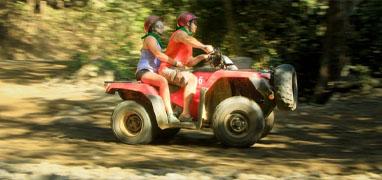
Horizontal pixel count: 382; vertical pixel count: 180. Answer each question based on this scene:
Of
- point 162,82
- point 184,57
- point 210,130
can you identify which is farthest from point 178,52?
point 210,130

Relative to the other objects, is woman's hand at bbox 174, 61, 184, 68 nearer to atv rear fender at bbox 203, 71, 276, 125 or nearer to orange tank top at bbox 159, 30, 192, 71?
orange tank top at bbox 159, 30, 192, 71

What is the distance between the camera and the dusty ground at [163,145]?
19.9 ft

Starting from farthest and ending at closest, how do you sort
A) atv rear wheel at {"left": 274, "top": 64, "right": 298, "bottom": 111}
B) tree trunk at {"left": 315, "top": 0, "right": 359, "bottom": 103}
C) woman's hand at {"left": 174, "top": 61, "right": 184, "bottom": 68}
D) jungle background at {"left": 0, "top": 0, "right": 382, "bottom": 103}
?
jungle background at {"left": 0, "top": 0, "right": 382, "bottom": 103} → tree trunk at {"left": 315, "top": 0, "right": 359, "bottom": 103} → woman's hand at {"left": 174, "top": 61, "right": 184, "bottom": 68} → atv rear wheel at {"left": 274, "top": 64, "right": 298, "bottom": 111}

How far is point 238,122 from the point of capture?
309 inches

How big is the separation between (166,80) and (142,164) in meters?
1.79

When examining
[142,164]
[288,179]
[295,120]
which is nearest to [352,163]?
[288,179]

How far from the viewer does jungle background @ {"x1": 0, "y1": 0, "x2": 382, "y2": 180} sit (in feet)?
21.4

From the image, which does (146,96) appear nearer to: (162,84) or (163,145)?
(162,84)

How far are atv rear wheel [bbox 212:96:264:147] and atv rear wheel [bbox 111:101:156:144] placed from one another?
36.1 inches

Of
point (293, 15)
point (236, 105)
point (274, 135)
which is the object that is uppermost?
point (293, 15)

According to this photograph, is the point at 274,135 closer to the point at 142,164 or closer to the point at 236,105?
the point at 236,105

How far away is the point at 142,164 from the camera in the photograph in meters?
6.59

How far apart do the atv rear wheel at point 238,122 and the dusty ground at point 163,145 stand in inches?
5.8

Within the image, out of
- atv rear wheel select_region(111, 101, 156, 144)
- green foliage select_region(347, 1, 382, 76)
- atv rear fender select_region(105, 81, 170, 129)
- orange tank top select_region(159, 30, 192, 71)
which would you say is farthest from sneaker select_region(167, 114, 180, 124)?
green foliage select_region(347, 1, 382, 76)
